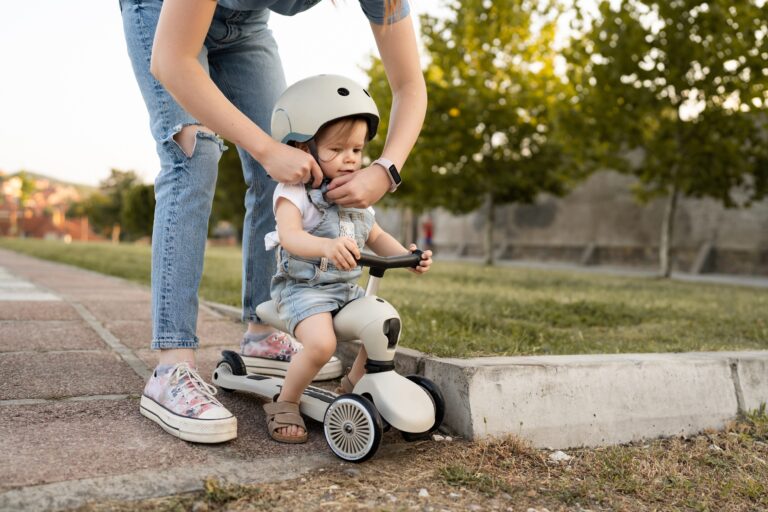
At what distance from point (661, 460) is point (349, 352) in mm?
1289

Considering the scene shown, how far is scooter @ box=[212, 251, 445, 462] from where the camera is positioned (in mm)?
1925

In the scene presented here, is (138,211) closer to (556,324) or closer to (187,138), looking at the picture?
(556,324)

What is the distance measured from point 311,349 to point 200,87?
0.82 m

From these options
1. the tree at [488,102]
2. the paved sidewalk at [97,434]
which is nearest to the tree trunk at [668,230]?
the tree at [488,102]

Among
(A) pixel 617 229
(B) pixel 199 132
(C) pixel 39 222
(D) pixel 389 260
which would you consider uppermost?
(A) pixel 617 229

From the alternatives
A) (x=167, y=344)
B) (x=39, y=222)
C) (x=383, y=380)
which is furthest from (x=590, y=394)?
(x=39, y=222)

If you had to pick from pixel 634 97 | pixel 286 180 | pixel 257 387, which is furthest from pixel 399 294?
pixel 634 97

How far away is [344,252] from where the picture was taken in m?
1.84

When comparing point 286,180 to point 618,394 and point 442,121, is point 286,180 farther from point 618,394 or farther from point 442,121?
point 442,121

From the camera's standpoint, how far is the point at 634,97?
11.9 metres

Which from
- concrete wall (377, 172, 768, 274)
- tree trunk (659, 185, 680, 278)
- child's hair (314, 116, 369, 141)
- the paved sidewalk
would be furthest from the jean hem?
concrete wall (377, 172, 768, 274)

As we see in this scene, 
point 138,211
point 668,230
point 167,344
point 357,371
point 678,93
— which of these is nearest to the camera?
point 167,344

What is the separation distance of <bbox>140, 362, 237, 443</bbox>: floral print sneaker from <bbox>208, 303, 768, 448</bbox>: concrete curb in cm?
72

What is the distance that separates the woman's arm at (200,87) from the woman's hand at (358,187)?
0.21ft
